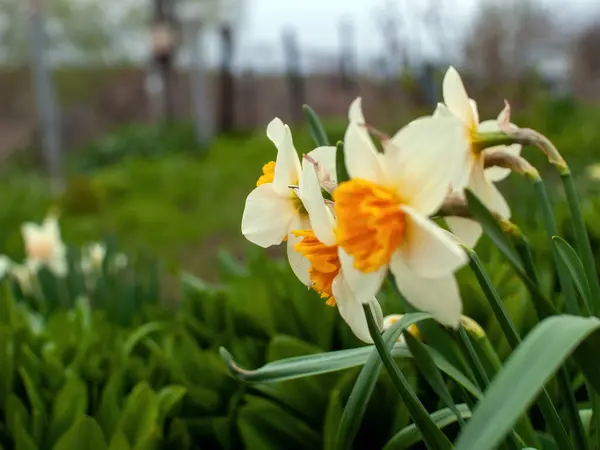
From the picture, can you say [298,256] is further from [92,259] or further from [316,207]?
[92,259]

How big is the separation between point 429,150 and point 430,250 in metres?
0.06

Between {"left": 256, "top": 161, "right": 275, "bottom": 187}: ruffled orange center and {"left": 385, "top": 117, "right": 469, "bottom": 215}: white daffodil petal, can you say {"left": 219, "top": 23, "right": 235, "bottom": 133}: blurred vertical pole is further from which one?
{"left": 385, "top": 117, "right": 469, "bottom": 215}: white daffodil petal

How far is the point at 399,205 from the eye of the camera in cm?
46

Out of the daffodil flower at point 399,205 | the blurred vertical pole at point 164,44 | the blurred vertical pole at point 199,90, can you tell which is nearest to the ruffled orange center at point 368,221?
the daffodil flower at point 399,205

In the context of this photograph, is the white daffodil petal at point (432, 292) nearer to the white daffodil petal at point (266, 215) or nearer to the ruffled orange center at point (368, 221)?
the ruffled orange center at point (368, 221)

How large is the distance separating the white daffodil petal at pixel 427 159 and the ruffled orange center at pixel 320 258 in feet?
0.23

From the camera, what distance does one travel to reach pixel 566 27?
12281 mm

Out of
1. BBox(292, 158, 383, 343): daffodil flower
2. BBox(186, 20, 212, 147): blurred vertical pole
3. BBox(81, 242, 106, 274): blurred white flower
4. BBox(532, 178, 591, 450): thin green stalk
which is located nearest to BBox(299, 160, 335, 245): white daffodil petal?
BBox(292, 158, 383, 343): daffodil flower

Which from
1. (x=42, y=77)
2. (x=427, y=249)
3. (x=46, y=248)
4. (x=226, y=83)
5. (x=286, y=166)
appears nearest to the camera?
(x=427, y=249)

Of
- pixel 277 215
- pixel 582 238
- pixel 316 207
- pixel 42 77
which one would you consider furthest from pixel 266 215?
pixel 42 77

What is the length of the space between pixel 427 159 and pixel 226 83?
10.9 m

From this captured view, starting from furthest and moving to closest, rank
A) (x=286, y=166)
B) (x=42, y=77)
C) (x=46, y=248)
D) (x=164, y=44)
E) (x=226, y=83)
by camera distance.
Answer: (x=226, y=83) → (x=164, y=44) → (x=42, y=77) → (x=46, y=248) → (x=286, y=166)

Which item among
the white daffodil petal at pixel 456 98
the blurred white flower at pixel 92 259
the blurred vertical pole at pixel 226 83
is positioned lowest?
the blurred vertical pole at pixel 226 83

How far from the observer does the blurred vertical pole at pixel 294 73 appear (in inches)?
434
